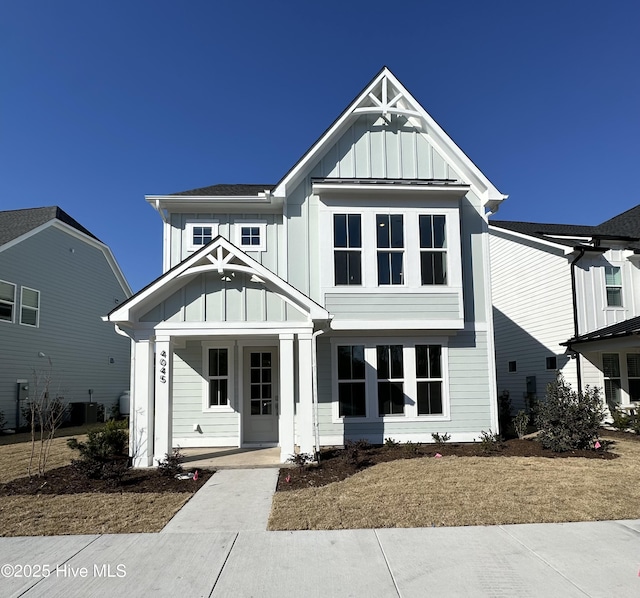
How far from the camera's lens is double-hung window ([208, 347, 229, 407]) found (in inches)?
440

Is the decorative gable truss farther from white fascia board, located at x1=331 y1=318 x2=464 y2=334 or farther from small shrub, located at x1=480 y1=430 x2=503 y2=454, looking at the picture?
small shrub, located at x1=480 y1=430 x2=503 y2=454

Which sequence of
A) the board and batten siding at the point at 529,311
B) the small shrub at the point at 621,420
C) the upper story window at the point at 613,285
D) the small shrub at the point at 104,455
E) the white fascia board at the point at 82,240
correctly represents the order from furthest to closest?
the white fascia board at the point at 82,240 → the board and batten siding at the point at 529,311 → the upper story window at the point at 613,285 → the small shrub at the point at 621,420 → the small shrub at the point at 104,455

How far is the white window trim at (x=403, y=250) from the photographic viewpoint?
1095cm

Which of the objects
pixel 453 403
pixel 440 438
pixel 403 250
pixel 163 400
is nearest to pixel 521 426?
pixel 453 403

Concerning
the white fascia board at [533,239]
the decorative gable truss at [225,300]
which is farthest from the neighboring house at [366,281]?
the white fascia board at [533,239]

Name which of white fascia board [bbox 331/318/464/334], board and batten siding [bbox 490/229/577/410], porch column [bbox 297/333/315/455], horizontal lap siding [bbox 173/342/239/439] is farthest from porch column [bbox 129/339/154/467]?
board and batten siding [bbox 490/229/577/410]

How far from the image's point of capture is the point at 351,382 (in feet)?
36.0

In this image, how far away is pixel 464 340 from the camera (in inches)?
447

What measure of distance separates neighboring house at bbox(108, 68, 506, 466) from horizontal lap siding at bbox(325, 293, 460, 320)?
0.02 m

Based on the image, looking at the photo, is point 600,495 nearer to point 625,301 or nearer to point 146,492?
point 146,492

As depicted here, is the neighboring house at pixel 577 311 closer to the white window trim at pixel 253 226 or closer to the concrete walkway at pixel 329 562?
the white window trim at pixel 253 226

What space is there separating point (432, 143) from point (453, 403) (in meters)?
6.08

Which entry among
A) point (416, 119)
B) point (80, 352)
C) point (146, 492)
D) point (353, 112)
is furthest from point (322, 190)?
point (80, 352)

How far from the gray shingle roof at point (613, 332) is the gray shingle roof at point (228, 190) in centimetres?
957
